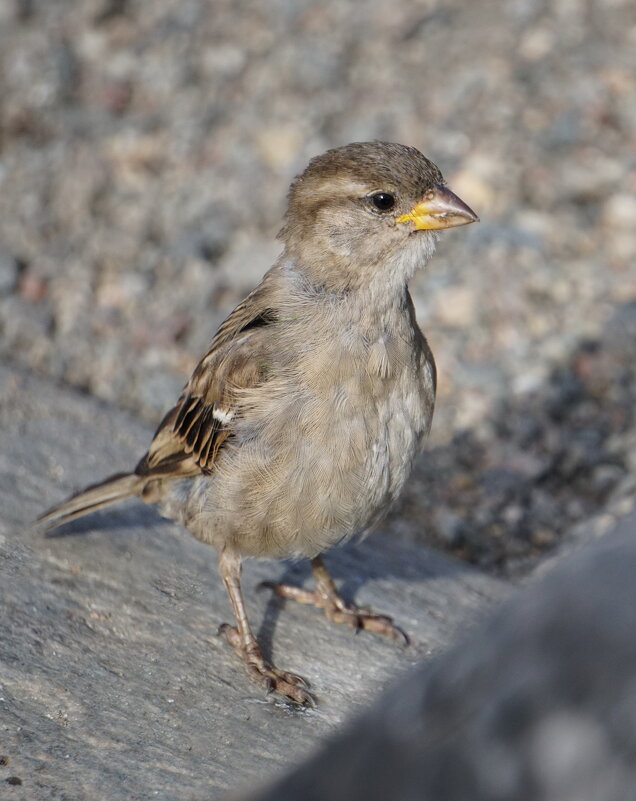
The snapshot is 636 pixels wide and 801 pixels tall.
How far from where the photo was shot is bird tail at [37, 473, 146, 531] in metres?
4.47

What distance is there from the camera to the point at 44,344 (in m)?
6.65

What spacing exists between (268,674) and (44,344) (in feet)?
10.7

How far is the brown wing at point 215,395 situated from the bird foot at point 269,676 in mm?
637

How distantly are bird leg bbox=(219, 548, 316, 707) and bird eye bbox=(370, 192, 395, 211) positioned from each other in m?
1.34

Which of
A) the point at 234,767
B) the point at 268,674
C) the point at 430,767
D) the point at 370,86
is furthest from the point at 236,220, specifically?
the point at 430,767

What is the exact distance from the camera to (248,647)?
4.07 metres

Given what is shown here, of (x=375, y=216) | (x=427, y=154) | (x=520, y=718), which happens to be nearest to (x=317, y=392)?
(x=375, y=216)

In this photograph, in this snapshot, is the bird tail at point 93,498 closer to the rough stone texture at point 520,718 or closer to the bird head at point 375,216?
the bird head at point 375,216

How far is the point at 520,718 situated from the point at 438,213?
2814 millimetres

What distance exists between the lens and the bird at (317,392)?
12.8 feet

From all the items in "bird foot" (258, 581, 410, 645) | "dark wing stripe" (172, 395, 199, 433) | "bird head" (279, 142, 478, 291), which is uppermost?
"bird head" (279, 142, 478, 291)

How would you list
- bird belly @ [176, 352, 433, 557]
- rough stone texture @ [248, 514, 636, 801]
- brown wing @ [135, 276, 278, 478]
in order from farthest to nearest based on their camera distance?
brown wing @ [135, 276, 278, 478], bird belly @ [176, 352, 433, 557], rough stone texture @ [248, 514, 636, 801]

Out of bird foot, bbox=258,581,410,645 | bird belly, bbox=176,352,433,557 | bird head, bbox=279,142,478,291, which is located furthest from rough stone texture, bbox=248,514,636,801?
bird foot, bbox=258,581,410,645

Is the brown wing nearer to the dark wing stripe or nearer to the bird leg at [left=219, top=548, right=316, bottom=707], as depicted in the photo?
the dark wing stripe
